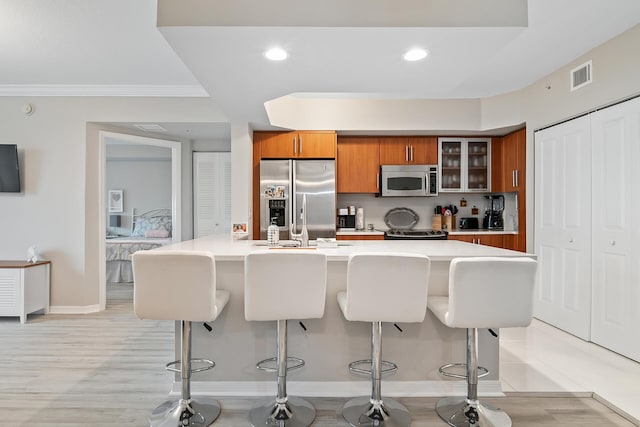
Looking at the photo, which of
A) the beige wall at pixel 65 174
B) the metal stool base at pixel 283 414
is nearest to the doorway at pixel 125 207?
the beige wall at pixel 65 174

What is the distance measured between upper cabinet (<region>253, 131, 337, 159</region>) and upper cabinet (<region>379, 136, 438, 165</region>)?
78 centimetres

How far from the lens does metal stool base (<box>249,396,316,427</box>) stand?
84.4 inches

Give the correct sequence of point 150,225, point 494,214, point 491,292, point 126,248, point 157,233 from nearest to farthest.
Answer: point 491,292, point 494,214, point 126,248, point 157,233, point 150,225

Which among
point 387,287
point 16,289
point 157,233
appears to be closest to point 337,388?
point 387,287

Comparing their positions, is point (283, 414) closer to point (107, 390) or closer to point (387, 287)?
point (387, 287)

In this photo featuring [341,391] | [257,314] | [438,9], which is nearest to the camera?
[438,9]

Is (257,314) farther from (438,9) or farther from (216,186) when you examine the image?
(216,186)

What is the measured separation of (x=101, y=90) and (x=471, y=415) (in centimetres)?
482

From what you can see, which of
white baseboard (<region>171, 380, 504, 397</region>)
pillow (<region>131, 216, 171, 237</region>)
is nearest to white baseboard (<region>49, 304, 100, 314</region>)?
white baseboard (<region>171, 380, 504, 397</region>)

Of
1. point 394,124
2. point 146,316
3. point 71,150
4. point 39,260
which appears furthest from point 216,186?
point 146,316

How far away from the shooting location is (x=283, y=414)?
85.7 inches

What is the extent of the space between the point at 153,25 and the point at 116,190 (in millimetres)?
6012

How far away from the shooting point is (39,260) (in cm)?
443

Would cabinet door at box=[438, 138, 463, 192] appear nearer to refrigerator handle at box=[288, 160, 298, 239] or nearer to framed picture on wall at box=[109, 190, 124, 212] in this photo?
refrigerator handle at box=[288, 160, 298, 239]
